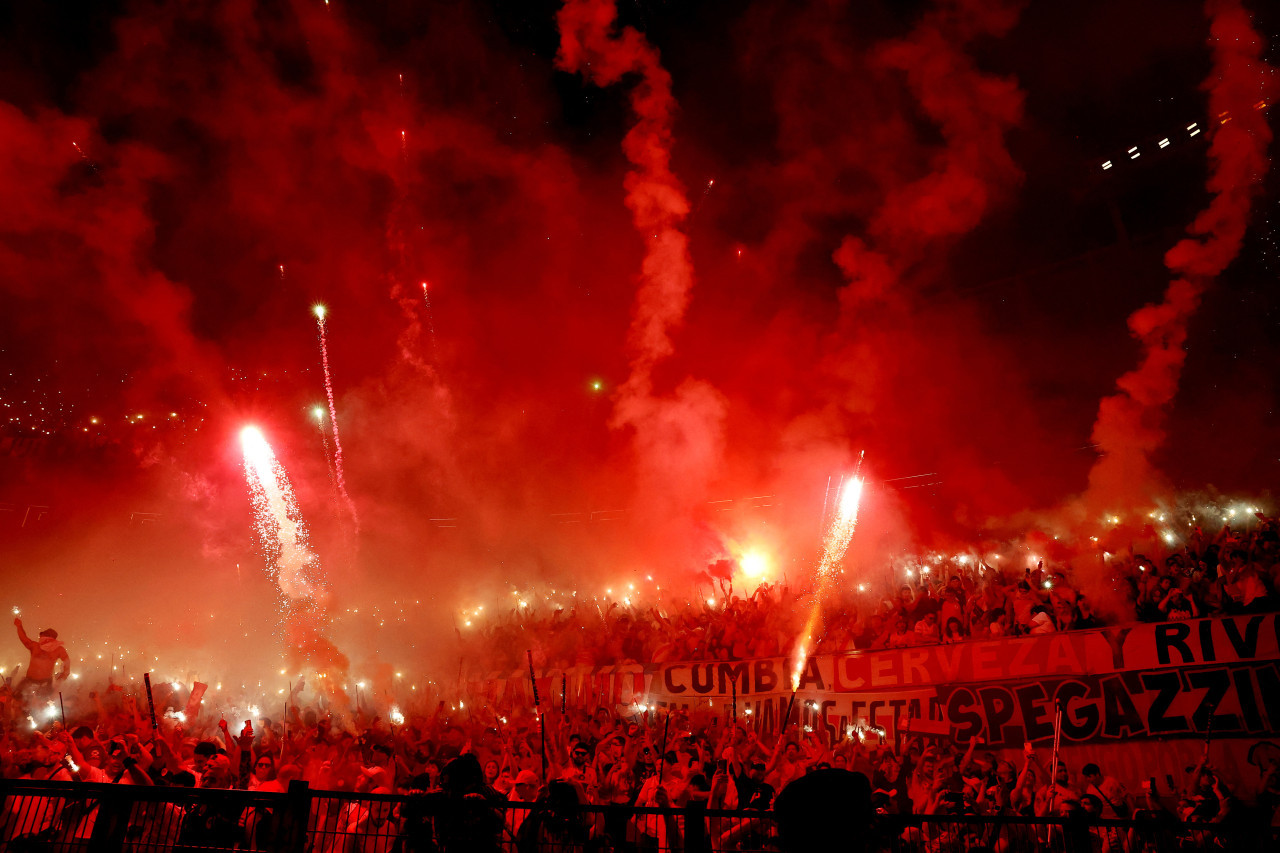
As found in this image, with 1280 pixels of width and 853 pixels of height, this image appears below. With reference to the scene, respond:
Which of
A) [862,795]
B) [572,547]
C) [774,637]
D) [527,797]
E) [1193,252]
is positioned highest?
[1193,252]

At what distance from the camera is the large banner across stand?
24.9ft

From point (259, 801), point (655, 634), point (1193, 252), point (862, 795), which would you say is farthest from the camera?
point (1193, 252)

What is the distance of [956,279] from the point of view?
21219 millimetres

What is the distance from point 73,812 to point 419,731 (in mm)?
6989

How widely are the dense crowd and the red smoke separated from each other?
136 inches

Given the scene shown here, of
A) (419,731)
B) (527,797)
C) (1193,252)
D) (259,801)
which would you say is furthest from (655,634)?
(1193,252)

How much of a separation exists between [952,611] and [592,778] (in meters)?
5.76

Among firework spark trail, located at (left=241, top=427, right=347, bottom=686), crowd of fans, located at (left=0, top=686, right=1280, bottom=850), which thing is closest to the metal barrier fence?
crowd of fans, located at (left=0, top=686, right=1280, bottom=850)

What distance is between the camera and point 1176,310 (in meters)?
17.1

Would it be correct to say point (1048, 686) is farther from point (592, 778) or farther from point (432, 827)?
point (432, 827)

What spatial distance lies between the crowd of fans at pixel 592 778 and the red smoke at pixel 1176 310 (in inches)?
428

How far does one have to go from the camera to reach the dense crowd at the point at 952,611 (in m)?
8.59

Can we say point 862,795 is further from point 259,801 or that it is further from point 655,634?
point 655,634

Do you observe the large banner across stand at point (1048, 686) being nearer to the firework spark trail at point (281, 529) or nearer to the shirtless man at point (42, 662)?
the shirtless man at point (42, 662)
